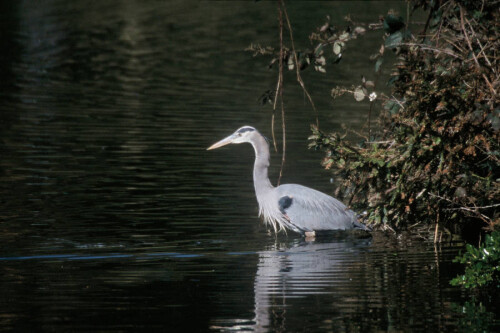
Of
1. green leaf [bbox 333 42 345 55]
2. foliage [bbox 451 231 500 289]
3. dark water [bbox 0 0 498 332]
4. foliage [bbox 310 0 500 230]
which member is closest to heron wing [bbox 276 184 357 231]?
dark water [bbox 0 0 498 332]

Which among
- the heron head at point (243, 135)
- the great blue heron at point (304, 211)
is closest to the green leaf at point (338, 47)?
the great blue heron at point (304, 211)

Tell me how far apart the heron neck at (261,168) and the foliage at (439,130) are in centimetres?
265

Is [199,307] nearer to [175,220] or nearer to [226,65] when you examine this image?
[175,220]

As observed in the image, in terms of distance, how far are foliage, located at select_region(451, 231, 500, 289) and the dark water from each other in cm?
16

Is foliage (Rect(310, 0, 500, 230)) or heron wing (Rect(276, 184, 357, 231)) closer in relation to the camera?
foliage (Rect(310, 0, 500, 230))

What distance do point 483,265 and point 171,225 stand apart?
15.4 ft

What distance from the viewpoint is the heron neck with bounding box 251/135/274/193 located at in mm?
13891

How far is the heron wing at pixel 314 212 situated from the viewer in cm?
1334

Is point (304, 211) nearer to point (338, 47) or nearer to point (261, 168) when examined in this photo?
point (261, 168)

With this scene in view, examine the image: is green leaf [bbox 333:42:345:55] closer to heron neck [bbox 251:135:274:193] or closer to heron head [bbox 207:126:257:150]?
heron neck [bbox 251:135:274:193]

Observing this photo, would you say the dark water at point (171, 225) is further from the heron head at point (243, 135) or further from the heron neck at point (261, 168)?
the heron head at point (243, 135)

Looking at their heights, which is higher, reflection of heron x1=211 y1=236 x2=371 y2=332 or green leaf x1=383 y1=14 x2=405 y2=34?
green leaf x1=383 y1=14 x2=405 y2=34

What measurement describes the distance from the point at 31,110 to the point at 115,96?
3.01 meters

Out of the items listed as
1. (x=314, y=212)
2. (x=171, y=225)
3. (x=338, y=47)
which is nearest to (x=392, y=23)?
(x=338, y=47)
